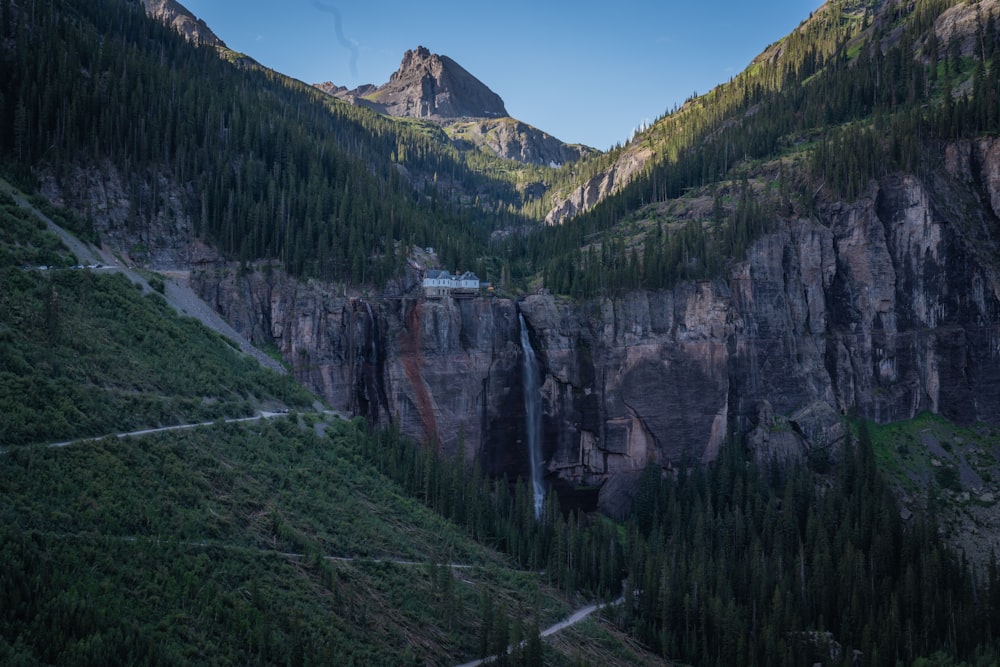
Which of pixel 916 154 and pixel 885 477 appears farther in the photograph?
pixel 916 154

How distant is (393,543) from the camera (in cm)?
6988

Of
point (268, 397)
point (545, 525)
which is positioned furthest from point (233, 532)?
point (545, 525)

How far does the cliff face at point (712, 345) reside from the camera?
10988 centimetres

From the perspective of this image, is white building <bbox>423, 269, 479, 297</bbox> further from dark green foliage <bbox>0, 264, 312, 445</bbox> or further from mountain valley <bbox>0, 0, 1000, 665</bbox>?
dark green foliage <bbox>0, 264, 312, 445</bbox>

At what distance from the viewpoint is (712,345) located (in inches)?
4636

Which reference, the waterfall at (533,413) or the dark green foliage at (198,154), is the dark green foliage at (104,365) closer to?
the dark green foliage at (198,154)

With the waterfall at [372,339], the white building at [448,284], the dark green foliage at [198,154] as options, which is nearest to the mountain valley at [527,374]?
the waterfall at [372,339]

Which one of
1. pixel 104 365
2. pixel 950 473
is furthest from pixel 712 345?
pixel 104 365

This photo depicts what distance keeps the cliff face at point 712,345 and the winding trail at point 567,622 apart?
30121 mm

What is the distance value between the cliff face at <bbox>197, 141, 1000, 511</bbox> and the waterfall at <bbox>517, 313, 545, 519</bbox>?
3.62ft

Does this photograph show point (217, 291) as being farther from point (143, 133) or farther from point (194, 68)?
point (194, 68)

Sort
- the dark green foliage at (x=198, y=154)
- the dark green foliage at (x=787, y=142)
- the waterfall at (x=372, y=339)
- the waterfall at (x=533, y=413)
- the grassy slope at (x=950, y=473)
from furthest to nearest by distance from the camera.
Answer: the dark green foliage at (x=787, y=142) → the waterfall at (x=533, y=413) → the waterfall at (x=372, y=339) → the dark green foliage at (x=198, y=154) → the grassy slope at (x=950, y=473)

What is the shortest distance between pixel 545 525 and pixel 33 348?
56.1m

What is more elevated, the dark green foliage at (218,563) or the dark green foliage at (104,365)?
the dark green foliage at (104,365)
